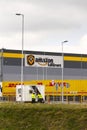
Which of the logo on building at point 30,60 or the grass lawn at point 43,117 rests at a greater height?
the logo on building at point 30,60

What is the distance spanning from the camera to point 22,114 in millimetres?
26812

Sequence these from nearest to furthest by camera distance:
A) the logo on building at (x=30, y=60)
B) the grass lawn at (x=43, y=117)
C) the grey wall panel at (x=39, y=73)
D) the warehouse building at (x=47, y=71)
Result: the grass lawn at (x=43, y=117)
the warehouse building at (x=47, y=71)
the grey wall panel at (x=39, y=73)
the logo on building at (x=30, y=60)

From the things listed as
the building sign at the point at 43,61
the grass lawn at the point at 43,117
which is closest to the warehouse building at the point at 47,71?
the building sign at the point at 43,61

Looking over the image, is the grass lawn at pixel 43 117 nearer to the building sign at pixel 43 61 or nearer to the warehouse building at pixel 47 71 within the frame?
the warehouse building at pixel 47 71

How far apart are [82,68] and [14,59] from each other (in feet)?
44.8

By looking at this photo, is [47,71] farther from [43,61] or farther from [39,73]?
[39,73]

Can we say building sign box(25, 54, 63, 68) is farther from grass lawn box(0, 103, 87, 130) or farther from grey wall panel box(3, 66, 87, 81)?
grass lawn box(0, 103, 87, 130)

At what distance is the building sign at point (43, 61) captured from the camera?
93.2 meters

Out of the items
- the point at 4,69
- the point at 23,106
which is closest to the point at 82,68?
the point at 4,69

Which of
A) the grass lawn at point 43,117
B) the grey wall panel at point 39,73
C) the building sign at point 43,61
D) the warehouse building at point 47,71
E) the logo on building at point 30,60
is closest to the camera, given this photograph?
the grass lawn at point 43,117

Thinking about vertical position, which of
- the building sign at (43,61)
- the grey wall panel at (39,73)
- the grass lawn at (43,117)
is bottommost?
the grass lawn at (43,117)

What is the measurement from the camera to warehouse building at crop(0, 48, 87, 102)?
88000mm

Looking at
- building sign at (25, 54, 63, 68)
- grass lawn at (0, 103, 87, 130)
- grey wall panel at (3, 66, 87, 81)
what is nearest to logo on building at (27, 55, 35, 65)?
building sign at (25, 54, 63, 68)

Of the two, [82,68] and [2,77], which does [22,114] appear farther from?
[82,68]
